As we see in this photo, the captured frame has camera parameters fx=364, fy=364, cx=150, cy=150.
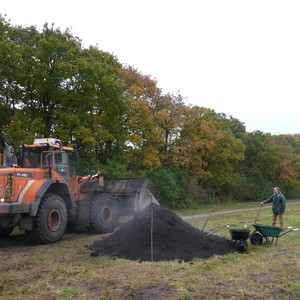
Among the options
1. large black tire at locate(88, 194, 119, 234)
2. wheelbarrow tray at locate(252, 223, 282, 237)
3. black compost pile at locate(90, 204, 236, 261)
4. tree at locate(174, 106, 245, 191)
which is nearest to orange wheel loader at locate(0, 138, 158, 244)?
large black tire at locate(88, 194, 119, 234)

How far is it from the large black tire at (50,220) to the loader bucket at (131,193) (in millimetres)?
3428

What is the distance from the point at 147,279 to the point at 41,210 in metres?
4.63

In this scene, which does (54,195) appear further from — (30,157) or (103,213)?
(103,213)

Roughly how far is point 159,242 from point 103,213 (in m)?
4.21

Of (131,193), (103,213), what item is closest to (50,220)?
(103,213)

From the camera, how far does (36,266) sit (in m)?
8.08

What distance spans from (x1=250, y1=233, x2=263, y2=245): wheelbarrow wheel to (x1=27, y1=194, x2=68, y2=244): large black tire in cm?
555

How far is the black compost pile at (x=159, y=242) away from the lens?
8.79 meters

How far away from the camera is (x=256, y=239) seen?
1027 centimetres

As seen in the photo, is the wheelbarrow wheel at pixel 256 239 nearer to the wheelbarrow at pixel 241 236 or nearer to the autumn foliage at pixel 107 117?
the wheelbarrow at pixel 241 236

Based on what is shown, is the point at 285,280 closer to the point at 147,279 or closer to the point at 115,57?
the point at 147,279

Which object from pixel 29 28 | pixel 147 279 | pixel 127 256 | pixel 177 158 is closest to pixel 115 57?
pixel 29 28

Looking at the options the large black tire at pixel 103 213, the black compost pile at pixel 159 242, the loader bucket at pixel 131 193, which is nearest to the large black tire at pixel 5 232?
the large black tire at pixel 103 213

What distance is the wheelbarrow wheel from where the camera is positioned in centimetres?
1027
